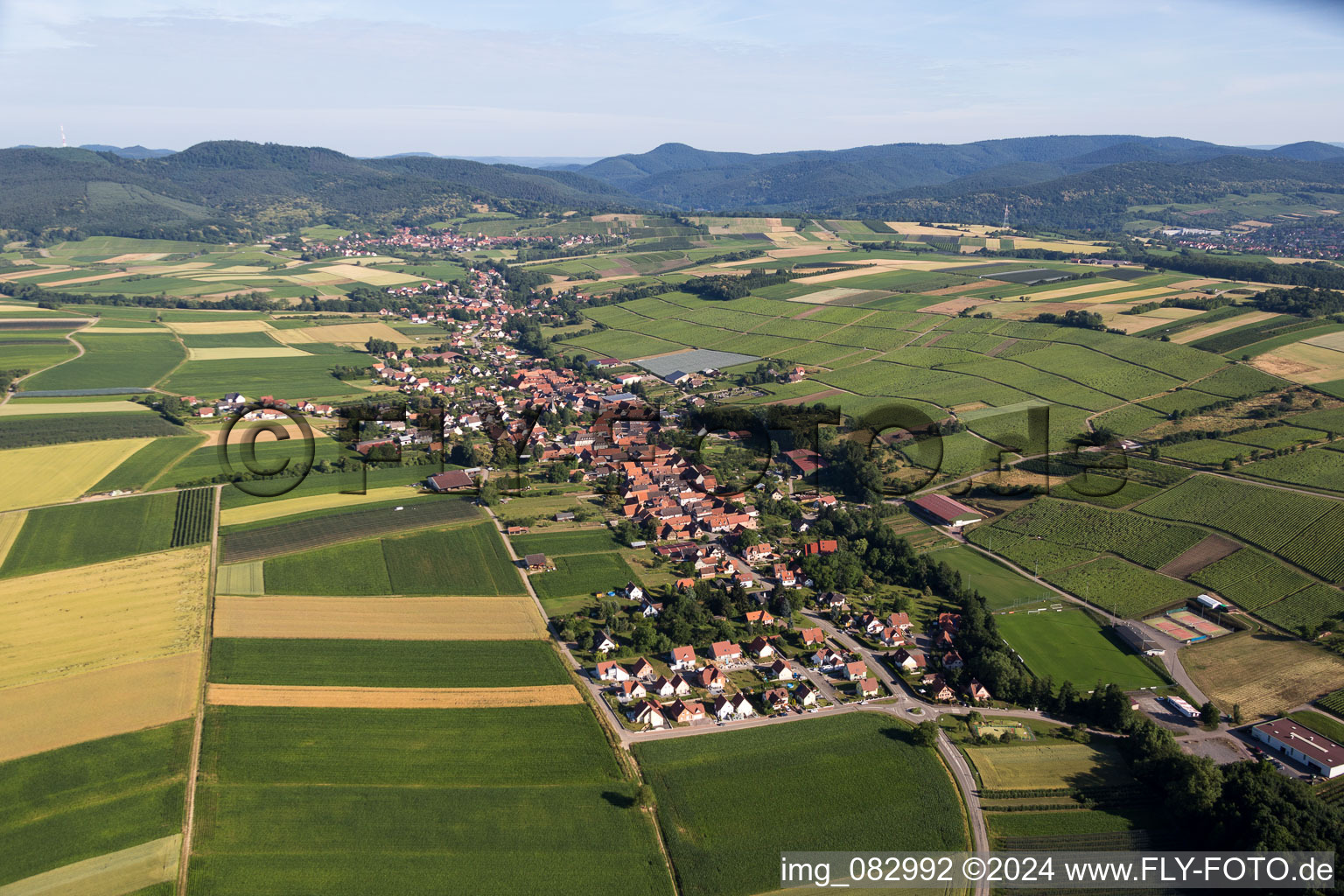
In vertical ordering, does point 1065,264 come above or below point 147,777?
above

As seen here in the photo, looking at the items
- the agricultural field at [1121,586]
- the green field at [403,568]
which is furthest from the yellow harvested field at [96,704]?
the agricultural field at [1121,586]

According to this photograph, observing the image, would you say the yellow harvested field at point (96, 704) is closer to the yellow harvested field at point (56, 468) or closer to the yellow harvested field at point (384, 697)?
the yellow harvested field at point (384, 697)

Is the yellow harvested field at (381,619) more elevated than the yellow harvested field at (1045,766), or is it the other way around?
the yellow harvested field at (381,619)

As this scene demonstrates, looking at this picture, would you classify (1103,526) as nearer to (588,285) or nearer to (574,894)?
(574,894)

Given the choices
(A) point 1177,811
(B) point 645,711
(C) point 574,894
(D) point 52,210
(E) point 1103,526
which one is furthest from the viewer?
(D) point 52,210

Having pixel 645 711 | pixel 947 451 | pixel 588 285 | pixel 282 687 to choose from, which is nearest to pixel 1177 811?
pixel 645 711

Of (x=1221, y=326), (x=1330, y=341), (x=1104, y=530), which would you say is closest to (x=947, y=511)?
(x=1104, y=530)
